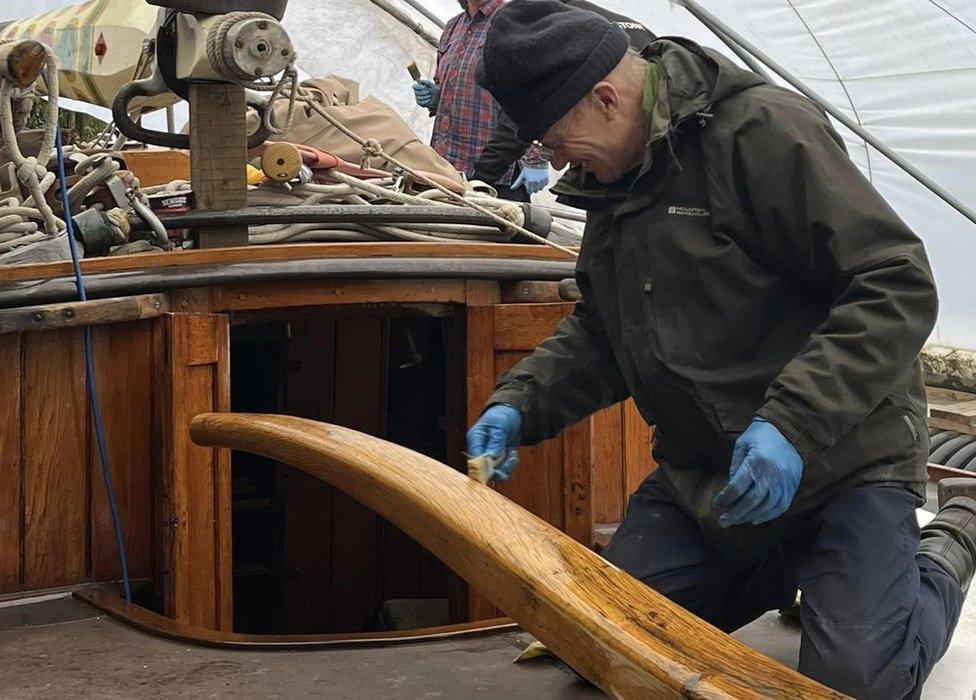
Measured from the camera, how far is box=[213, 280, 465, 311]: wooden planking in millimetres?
2916

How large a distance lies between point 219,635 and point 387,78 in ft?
24.1

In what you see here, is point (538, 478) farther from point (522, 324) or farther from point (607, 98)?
point (607, 98)

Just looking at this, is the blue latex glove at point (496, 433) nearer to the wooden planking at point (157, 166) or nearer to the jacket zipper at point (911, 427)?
the jacket zipper at point (911, 427)

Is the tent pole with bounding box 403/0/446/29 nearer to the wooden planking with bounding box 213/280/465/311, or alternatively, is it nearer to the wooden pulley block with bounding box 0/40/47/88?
the wooden planking with bounding box 213/280/465/311

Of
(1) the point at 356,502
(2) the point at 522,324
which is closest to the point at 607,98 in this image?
(2) the point at 522,324

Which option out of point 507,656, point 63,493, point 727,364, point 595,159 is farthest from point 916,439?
point 63,493

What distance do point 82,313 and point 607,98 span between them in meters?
1.15

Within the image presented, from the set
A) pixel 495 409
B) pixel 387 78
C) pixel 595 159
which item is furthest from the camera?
pixel 387 78

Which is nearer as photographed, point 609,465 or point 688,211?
point 688,211

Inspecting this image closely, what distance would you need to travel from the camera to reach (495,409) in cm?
242

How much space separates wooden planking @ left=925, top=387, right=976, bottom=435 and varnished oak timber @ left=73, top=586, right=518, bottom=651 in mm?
4906

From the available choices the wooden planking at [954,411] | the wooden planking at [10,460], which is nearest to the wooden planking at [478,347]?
the wooden planking at [10,460]

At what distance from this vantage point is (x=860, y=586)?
6.64ft

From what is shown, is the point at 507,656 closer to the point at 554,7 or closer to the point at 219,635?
the point at 219,635
